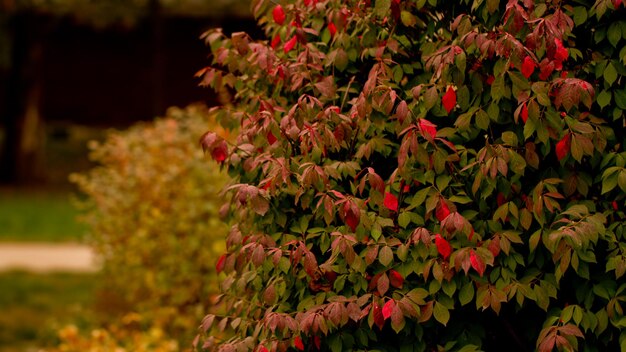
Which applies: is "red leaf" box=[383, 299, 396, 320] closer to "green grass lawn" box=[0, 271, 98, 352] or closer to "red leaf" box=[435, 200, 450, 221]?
"red leaf" box=[435, 200, 450, 221]

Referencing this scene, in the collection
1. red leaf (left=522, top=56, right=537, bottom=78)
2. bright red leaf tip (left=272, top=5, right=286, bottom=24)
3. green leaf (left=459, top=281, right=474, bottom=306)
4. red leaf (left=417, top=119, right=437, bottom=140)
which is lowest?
green leaf (left=459, top=281, right=474, bottom=306)

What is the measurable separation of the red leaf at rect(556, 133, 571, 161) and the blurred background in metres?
3.17

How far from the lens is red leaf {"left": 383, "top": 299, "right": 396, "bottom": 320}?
9.51 ft

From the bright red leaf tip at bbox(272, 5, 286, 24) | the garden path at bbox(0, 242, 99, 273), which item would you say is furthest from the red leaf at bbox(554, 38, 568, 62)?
the garden path at bbox(0, 242, 99, 273)

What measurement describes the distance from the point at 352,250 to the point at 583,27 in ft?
3.50

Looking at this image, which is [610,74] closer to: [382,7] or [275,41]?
[382,7]

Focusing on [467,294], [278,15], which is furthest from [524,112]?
[278,15]

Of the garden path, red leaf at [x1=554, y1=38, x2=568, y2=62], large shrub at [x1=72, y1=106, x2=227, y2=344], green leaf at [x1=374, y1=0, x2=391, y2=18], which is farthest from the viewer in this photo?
the garden path

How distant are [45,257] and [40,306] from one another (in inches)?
96.6

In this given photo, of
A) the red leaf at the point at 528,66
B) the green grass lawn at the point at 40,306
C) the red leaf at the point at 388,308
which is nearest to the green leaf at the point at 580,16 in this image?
the red leaf at the point at 528,66

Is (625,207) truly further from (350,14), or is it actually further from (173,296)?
(173,296)

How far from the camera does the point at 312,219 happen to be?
3256 mm

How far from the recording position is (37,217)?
15.0 m

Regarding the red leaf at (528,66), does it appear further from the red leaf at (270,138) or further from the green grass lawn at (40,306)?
the green grass lawn at (40,306)
